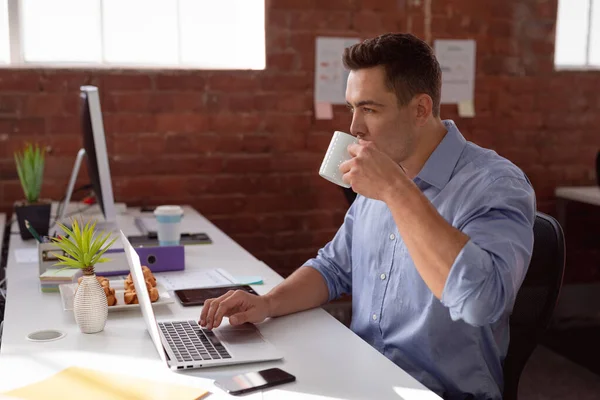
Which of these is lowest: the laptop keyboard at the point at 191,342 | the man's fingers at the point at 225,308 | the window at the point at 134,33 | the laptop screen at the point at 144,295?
the laptop keyboard at the point at 191,342

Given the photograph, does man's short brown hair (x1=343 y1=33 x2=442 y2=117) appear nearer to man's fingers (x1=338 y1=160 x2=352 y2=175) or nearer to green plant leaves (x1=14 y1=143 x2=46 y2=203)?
man's fingers (x1=338 y1=160 x2=352 y2=175)

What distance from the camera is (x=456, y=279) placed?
4.09ft

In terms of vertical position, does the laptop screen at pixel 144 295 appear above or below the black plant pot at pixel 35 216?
above

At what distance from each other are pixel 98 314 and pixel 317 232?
207cm

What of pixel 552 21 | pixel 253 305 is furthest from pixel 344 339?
pixel 552 21

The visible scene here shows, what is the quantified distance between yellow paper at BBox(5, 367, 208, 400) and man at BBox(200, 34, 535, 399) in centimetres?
29

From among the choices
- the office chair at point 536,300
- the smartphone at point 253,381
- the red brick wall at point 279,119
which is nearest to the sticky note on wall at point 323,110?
the red brick wall at point 279,119

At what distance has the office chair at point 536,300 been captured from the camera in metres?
1.57

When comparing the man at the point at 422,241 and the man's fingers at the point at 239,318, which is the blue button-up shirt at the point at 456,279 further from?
the man's fingers at the point at 239,318

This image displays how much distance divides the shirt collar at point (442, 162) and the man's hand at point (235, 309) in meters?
0.45

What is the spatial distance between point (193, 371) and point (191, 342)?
0.43 feet

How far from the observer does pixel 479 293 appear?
49.2 inches

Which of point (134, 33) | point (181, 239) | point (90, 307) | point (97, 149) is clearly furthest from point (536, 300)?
point (134, 33)

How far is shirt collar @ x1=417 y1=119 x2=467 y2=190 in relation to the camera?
1554mm
